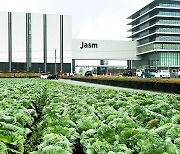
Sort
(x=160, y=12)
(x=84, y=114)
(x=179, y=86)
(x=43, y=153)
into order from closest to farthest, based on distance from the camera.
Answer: (x=43, y=153), (x=84, y=114), (x=179, y=86), (x=160, y=12)

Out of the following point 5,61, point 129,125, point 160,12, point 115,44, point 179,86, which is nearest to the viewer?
point 129,125

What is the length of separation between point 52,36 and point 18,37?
825cm

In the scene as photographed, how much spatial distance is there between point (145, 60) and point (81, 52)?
58.7 ft

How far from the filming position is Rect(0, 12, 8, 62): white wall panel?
84500 mm

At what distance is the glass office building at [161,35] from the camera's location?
304 ft

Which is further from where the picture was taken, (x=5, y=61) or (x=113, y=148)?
(x=5, y=61)

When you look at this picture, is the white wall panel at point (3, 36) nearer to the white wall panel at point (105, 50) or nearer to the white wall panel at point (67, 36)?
the white wall panel at point (67, 36)

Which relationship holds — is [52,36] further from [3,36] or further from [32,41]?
[3,36]

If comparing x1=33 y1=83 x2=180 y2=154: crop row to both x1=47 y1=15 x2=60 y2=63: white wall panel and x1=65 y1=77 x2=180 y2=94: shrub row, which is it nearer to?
x1=65 y1=77 x2=180 y2=94: shrub row

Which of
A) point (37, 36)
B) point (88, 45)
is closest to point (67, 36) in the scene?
point (37, 36)

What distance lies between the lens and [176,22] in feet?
311

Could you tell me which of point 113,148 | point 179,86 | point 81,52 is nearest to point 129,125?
point 113,148

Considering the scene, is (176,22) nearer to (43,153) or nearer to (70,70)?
(70,70)

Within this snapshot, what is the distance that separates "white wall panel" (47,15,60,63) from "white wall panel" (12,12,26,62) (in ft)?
19.7
